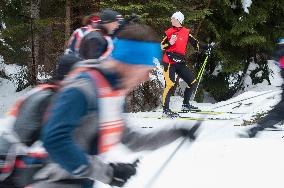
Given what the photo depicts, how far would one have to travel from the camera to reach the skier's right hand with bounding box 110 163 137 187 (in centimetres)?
205

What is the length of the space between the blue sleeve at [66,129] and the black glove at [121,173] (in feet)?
0.71

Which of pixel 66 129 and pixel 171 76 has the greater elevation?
pixel 66 129

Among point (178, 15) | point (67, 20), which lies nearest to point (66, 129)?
point (178, 15)

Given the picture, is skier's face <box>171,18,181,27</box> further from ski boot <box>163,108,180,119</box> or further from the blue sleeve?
the blue sleeve

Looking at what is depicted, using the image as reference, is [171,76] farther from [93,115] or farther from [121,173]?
[93,115]

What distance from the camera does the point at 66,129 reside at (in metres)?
1.83

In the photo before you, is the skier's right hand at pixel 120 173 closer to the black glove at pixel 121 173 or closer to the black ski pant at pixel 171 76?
the black glove at pixel 121 173

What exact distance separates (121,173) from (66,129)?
39 centimetres

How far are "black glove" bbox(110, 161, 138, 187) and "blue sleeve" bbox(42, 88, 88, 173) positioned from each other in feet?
0.71

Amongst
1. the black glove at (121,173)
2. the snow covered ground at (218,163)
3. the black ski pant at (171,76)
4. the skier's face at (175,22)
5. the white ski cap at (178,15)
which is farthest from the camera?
the black ski pant at (171,76)

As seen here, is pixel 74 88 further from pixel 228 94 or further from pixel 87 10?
pixel 228 94

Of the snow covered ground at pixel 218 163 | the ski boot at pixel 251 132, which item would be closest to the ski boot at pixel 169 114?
the snow covered ground at pixel 218 163

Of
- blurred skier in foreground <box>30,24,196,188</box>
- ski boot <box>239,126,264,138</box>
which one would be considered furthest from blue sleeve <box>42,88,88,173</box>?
ski boot <box>239,126,264,138</box>

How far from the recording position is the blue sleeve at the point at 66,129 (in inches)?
71.7
